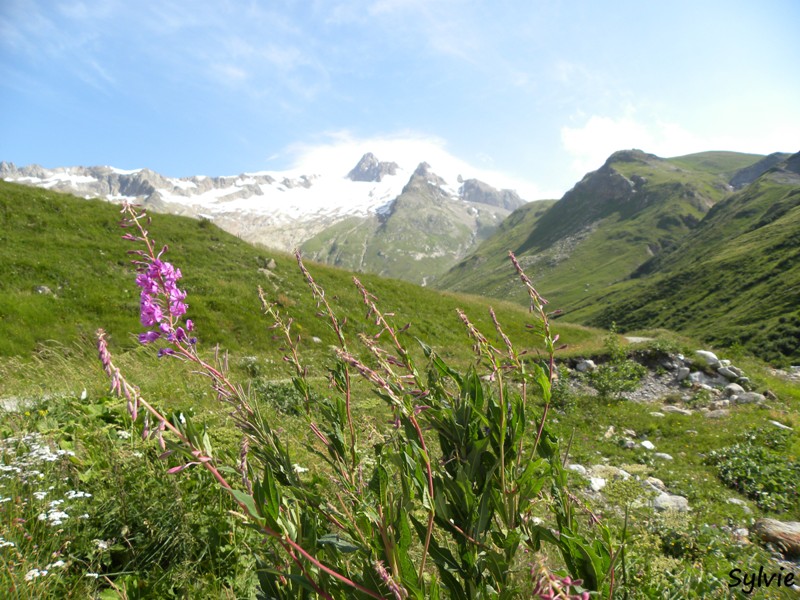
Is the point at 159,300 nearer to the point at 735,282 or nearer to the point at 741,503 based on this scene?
the point at 741,503

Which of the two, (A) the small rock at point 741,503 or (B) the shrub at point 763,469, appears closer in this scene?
(A) the small rock at point 741,503

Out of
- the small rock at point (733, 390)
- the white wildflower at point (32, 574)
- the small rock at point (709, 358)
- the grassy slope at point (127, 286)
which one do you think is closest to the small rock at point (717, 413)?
the small rock at point (733, 390)

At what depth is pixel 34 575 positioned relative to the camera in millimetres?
2785

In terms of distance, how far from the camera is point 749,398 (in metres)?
14.7

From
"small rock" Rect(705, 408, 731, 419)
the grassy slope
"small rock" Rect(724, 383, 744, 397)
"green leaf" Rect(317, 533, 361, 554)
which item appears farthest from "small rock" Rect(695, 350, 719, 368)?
"green leaf" Rect(317, 533, 361, 554)

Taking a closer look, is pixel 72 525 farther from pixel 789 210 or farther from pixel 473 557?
pixel 789 210

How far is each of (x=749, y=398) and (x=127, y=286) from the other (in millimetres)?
23816

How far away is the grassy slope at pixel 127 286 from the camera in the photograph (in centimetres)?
1396

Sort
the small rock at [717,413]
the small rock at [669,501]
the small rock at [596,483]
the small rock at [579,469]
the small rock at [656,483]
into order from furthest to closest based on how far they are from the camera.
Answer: the small rock at [717,413] < the small rock at [579,469] < the small rock at [656,483] < the small rock at [596,483] < the small rock at [669,501]

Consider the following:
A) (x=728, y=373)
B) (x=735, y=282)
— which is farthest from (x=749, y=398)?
(x=735, y=282)

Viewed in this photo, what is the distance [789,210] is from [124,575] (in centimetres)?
16249

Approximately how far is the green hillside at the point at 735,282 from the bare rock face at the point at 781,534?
2197 inches

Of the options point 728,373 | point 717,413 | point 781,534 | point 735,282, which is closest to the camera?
point 781,534

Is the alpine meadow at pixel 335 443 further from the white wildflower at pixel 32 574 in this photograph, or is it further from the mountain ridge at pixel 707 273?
the mountain ridge at pixel 707 273
